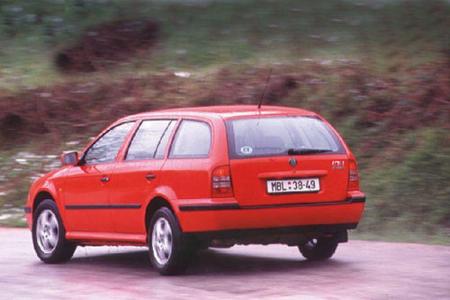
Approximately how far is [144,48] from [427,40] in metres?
6.68

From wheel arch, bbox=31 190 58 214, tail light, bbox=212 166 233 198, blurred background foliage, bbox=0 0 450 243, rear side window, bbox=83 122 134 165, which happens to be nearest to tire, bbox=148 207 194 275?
tail light, bbox=212 166 233 198

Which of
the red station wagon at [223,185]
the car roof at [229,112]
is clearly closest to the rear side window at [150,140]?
the red station wagon at [223,185]

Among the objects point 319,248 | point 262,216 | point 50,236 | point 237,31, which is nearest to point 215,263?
point 319,248

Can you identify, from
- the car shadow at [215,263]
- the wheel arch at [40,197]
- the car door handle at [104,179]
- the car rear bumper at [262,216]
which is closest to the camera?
the car rear bumper at [262,216]

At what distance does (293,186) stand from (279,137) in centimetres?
53

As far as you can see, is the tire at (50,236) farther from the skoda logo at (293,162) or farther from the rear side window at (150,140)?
the skoda logo at (293,162)

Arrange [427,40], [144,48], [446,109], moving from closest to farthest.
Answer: [446,109]
[427,40]
[144,48]

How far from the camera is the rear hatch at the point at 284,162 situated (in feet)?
39.3

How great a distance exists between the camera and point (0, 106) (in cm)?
2481

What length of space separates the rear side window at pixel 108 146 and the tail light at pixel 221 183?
186cm

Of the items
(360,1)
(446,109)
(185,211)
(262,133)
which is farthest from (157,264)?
(360,1)

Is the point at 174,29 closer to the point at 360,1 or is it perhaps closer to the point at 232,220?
the point at 360,1

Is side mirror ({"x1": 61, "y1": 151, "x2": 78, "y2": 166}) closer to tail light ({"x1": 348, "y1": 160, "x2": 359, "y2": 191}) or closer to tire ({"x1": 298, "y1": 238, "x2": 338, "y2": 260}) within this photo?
tire ({"x1": 298, "y1": 238, "x2": 338, "y2": 260})

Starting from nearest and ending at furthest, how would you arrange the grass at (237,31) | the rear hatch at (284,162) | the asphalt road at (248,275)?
the asphalt road at (248,275) → the rear hatch at (284,162) → the grass at (237,31)
